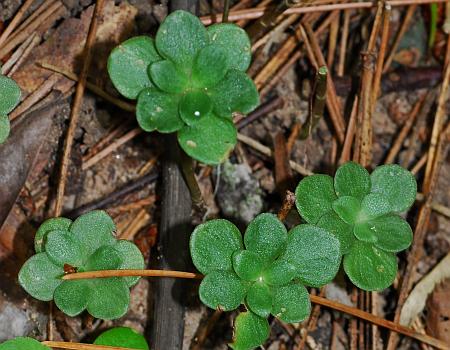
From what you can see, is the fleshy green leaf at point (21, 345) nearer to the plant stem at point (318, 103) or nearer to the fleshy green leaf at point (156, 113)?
the fleshy green leaf at point (156, 113)

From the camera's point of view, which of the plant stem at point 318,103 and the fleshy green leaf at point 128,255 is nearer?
the fleshy green leaf at point 128,255

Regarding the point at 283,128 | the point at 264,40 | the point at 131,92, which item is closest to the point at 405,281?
the point at 283,128

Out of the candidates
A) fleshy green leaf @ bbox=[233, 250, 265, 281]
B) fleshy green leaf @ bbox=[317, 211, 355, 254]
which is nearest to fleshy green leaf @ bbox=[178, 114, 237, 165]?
fleshy green leaf @ bbox=[233, 250, 265, 281]

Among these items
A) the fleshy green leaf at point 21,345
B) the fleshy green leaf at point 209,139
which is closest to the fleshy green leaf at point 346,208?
the fleshy green leaf at point 209,139

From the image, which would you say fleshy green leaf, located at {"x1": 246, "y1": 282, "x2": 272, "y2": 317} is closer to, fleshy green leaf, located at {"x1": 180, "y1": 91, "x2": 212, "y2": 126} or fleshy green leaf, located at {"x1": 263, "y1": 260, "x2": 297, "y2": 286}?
fleshy green leaf, located at {"x1": 263, "y1": 260, "x2": 297, "y2": 286}

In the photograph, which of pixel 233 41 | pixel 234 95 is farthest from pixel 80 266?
pixel 233 41

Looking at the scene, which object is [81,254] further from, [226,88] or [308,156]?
[308,156]

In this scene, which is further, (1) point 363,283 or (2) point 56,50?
(2) point 56,50
